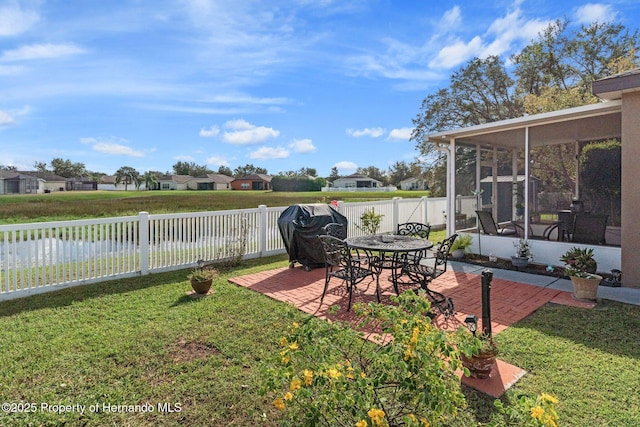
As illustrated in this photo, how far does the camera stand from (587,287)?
14.5ft

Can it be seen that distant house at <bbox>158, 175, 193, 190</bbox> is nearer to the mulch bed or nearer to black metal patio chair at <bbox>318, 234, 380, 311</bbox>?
the mulch bed

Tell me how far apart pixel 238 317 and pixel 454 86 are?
19.7 m

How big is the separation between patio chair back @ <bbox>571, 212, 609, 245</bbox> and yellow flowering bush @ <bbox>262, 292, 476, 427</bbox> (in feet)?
19.2

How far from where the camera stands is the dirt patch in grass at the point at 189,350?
314cm

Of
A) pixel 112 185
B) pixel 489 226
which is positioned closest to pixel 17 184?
pixel 112 185

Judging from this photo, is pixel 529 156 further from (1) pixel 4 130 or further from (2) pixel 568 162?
(1) pixel 4 130

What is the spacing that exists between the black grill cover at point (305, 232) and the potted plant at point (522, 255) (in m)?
3.56

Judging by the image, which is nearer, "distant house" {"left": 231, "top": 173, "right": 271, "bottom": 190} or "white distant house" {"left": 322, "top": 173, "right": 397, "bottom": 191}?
"distant house" {"left": 231, "top": 173, "right": 271, "bottom": 190}

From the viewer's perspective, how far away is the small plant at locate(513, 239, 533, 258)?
622cm

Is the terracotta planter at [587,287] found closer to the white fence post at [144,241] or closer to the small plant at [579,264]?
the small plant at [579,264]

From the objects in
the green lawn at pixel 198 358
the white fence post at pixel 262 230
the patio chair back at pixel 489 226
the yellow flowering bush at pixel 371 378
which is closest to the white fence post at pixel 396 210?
the patio chair back at pixel 489 226

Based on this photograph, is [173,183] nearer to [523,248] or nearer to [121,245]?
[121,245]

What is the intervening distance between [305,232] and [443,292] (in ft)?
9.17

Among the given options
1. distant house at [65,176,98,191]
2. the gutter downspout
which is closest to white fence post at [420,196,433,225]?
the gutter downspout
